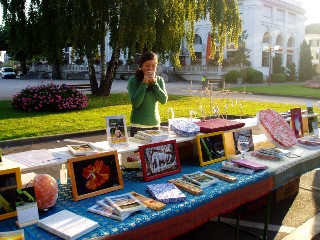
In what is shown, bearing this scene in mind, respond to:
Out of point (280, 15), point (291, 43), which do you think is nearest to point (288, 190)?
point (280, 15)

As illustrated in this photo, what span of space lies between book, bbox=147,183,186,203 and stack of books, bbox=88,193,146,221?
0.20 meters

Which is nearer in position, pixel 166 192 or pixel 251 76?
pixel 166 192

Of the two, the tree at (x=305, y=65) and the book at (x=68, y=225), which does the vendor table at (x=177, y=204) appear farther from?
the tree at (x=305, y=65)

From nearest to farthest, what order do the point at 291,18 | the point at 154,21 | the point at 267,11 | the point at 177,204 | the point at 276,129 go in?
the point at 177,204 < the point at 276,129 < the point at 154,21 < the point at 267,11 < the point at 291,18

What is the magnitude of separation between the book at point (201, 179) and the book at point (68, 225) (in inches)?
46.8

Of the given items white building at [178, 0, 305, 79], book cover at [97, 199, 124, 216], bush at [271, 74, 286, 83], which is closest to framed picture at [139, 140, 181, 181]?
book cover at [97, 199, 124, 216]

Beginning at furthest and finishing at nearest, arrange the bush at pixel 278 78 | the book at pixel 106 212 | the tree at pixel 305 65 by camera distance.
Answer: the tree at pixel 305 65 → the bush at pixel 278 78 → the book at pixel 106 212

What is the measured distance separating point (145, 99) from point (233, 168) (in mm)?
1420

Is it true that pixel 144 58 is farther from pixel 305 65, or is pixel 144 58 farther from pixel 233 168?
pixel 305 65

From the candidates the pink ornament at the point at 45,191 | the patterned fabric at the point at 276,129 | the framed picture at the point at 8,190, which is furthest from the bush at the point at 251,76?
the framed picture at the point at 8,190

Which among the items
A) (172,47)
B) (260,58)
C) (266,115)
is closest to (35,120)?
(172,47)

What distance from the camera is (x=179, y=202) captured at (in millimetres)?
3000

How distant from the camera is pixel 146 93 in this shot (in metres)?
4.57

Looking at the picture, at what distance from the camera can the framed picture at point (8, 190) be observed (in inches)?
105
